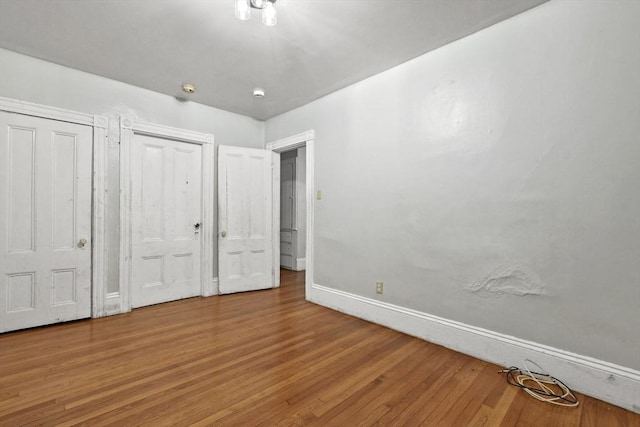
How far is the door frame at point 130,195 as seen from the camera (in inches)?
130

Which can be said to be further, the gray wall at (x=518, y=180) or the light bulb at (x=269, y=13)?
the light bulb at (x=269, y=13)

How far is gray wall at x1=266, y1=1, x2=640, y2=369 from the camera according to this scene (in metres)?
1.79

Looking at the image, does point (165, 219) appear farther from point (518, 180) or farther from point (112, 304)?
point (518, 180)

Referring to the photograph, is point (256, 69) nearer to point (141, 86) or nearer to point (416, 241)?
point (141, 86)

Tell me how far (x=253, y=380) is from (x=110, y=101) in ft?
10.8

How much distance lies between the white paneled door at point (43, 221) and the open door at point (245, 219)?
1.45 m

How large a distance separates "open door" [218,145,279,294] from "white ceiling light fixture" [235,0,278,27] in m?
2.23

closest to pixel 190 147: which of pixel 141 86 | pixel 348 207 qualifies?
pixel 141 86

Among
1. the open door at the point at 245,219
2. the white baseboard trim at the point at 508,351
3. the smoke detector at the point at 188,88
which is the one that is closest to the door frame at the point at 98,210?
the smoke detector at the point at 188,88

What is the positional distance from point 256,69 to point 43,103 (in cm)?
213

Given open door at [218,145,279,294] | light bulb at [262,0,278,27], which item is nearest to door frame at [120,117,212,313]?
open door at [218,145,279,294]

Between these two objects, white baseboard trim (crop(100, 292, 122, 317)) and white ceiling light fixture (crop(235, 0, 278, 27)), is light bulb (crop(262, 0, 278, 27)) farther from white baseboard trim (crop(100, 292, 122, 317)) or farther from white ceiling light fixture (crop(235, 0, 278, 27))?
white baseboard trim (crop(100, 292, 122, 317))

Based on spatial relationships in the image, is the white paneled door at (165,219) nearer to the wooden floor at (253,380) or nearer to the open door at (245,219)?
the open door at (245,219)

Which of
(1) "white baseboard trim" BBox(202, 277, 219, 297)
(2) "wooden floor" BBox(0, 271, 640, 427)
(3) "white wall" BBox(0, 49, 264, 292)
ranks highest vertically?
(3) "white wall" BBox(0, 49, 264, 292)
